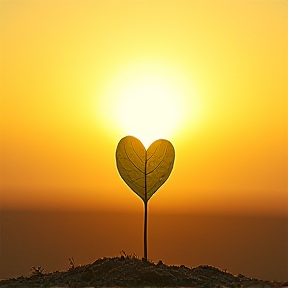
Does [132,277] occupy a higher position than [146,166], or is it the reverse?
[146,166]

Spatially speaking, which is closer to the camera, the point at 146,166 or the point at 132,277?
the point at 132,277

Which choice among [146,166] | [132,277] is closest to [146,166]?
[146,166]

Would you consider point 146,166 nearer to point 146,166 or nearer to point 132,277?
point 146,166

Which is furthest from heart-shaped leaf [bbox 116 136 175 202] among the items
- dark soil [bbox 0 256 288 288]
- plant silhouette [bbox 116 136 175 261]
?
dark soil [bbox 0 256 288 288]

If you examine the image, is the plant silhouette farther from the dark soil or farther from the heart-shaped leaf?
the dark soil

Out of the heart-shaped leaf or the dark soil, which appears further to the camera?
the heart-shaped leaf
